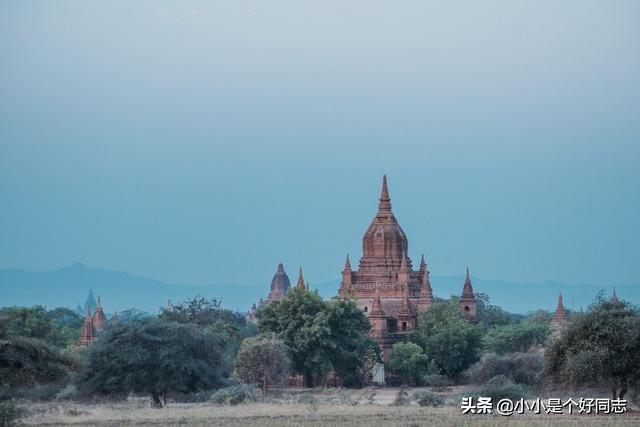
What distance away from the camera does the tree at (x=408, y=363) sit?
84438 millimetres

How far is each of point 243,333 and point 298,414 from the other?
5320 centimetres

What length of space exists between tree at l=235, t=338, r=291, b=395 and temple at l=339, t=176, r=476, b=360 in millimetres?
20149

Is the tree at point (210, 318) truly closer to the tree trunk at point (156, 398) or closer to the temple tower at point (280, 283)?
the tree trunk at point (156, 398)

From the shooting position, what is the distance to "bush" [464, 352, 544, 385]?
7556 cm

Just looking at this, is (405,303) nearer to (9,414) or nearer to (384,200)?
(384,200)

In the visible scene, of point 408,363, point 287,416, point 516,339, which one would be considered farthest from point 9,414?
point 516,339

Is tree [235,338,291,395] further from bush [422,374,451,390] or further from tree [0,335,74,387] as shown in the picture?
tree [0,335,74,387]

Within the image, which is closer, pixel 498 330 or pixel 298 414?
pixel 298 414

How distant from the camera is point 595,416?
164 ft

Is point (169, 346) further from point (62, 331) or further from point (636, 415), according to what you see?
point (62, 331)

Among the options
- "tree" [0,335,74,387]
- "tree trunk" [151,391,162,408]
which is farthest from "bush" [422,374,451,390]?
"tree" [0,335,74,387]

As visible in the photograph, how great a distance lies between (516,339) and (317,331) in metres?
12.3

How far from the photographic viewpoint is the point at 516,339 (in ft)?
282

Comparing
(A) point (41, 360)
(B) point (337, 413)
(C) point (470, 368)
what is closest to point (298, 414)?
(B) point (337, 413)
